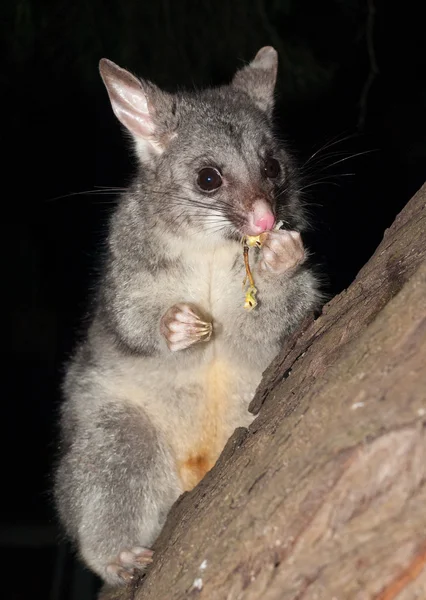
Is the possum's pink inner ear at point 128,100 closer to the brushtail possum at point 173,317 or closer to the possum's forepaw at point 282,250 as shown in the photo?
the brushtail possum at point 173,317

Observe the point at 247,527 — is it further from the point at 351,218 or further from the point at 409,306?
the point at 351,218

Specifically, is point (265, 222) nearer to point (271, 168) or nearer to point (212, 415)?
point (271, 168)

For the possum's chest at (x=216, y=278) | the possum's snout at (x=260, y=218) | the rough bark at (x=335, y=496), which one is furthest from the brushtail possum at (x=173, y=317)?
the rough bark at (x=335, y=496)

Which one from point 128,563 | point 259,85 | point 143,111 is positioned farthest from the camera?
point 259,85

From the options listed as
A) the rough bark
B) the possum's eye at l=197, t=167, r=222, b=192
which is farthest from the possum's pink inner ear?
the rough bark

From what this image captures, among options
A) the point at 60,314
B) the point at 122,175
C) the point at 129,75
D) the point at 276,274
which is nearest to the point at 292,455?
the point at 276,274

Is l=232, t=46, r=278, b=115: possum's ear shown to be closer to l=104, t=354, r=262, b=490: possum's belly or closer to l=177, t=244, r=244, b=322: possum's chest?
l=177, t=244, r=244, b=322: possum's chest

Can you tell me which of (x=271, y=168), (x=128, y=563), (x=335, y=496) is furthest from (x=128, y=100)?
(x=335, y=496)
